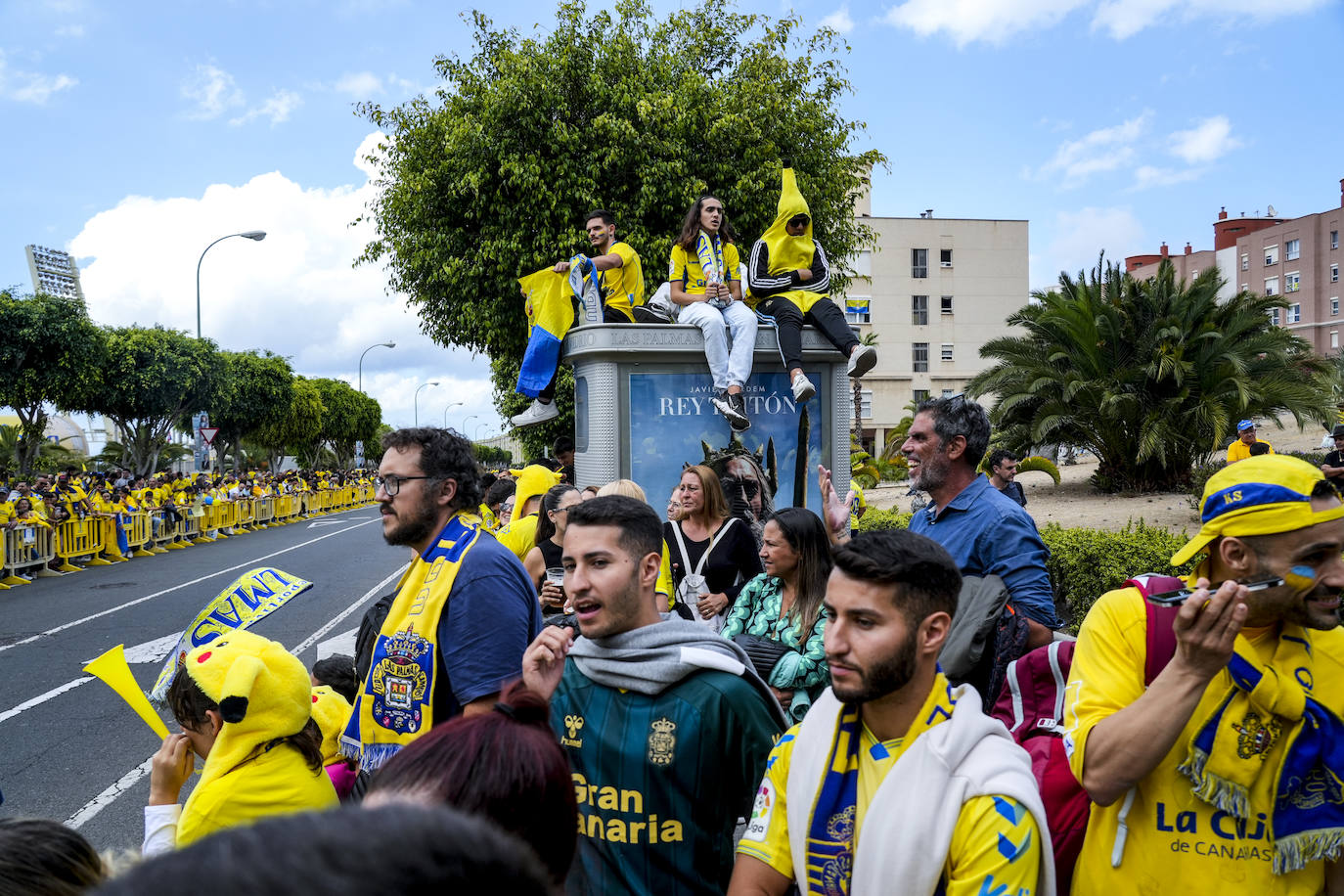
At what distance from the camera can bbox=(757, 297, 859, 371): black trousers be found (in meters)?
8.35

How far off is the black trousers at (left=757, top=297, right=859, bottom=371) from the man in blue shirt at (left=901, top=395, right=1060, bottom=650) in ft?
14.9

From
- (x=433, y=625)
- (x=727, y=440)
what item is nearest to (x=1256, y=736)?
(x=433, y=625)

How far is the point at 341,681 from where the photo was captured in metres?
4.23

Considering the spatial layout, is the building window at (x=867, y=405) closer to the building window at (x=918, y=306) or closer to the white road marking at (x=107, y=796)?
the building window at (x=918, y=306)

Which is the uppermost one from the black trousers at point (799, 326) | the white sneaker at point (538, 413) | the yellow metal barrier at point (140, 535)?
the black trousers at point (799, 326)

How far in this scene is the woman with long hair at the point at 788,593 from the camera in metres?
3.64

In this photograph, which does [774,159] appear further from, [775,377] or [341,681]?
[341,681]

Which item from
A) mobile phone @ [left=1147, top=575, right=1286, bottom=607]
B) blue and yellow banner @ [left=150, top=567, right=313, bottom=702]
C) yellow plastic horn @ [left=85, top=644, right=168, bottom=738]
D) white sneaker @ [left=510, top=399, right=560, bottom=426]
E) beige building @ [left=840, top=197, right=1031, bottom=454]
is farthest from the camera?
beige building @ [left=840, top=197, right=1031, bottom=454]

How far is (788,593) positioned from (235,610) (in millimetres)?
2122

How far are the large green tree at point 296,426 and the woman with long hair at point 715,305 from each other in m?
41.4

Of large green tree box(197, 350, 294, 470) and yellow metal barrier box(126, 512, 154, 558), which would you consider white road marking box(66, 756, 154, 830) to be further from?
large green tree box(197, 350, 294, 470)

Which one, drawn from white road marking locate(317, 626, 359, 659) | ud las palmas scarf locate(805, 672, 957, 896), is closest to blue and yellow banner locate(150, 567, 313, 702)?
ud las palmas scarf locate(805, 672, 957, 896)

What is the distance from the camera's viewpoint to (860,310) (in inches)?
1935

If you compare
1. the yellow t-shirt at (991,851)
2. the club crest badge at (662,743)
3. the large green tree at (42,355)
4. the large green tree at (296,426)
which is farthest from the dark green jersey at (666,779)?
the large green tree at (296,426)
